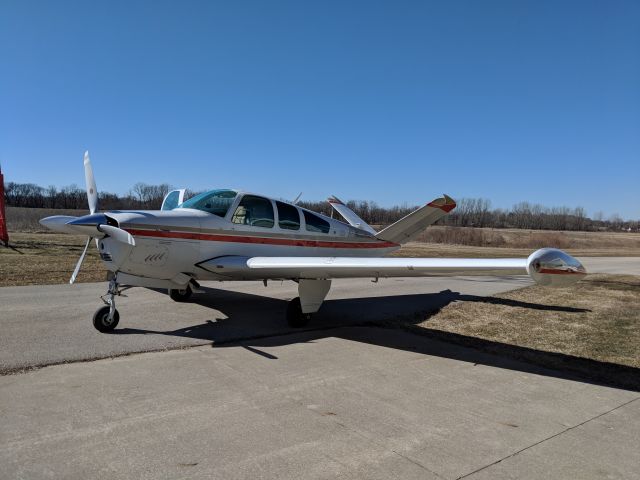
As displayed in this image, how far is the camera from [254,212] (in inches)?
338

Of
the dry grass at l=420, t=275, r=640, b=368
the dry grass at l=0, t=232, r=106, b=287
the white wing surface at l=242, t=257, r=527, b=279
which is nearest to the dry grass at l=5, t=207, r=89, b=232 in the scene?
the dry grass at l=0, t=232, r=106, b=287

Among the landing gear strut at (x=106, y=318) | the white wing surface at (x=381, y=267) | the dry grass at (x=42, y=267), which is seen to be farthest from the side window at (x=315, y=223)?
the dry grass at (x=42, y=267)

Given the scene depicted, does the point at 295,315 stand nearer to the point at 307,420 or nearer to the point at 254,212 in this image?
the point at 254,212

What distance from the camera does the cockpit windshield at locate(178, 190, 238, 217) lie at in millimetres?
8133

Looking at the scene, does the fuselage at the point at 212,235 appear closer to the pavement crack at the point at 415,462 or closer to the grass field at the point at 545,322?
the grass field at the point at 545,322

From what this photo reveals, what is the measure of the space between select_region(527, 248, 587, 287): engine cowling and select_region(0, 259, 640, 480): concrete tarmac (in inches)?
53.4

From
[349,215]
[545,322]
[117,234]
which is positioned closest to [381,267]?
[117,234]

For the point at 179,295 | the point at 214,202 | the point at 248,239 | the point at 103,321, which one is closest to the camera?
the point at 103,321

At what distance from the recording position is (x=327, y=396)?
4.72 m

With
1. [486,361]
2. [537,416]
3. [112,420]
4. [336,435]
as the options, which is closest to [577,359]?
[486,361]

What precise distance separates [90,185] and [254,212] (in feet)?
11.0

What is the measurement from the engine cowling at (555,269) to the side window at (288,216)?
5.28 meters

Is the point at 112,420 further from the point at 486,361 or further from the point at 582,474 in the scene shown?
the point at 486,361

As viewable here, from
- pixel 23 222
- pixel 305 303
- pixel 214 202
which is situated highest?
pixel 214 202
